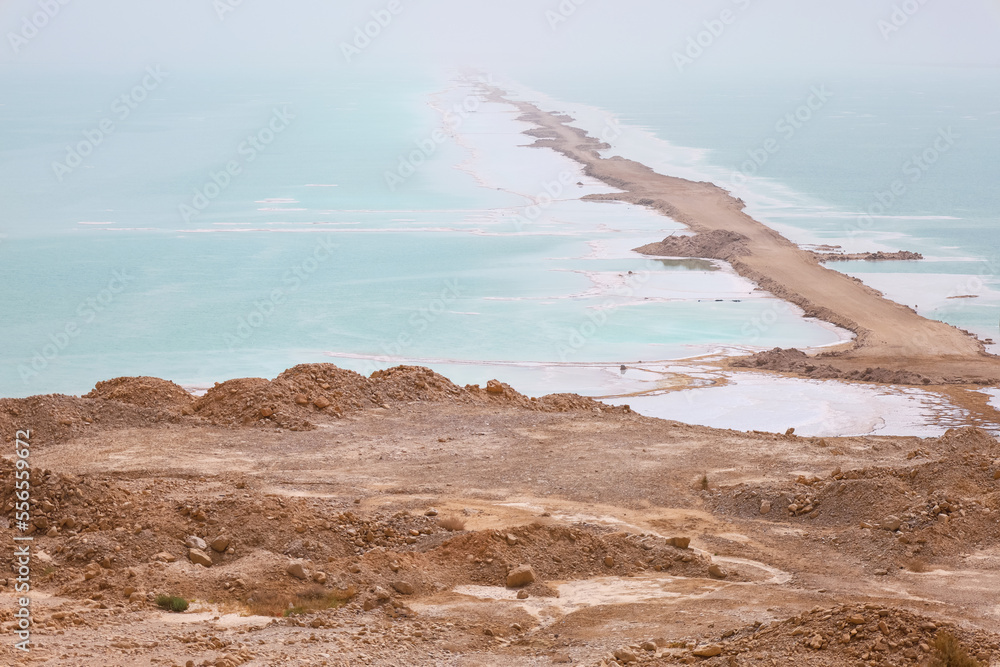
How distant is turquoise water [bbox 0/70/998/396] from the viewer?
30.1m

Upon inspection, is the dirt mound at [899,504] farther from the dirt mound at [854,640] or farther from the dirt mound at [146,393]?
the dirt mound at [146,393]

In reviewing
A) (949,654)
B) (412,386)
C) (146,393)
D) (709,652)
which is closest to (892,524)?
(949,654)

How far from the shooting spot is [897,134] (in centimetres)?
8669

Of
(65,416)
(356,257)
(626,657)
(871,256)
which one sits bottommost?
(626,657)

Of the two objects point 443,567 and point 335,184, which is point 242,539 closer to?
point 443,567

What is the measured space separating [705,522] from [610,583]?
2.74 meters

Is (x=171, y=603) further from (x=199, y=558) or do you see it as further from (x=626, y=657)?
(x=626, y=657)

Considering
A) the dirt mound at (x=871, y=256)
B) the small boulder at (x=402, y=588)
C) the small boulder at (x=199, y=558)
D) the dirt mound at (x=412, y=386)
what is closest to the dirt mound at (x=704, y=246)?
the dirt mound at (x=871, y=256)

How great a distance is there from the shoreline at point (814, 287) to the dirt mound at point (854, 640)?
63.0ft

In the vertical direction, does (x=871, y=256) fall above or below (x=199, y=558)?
above

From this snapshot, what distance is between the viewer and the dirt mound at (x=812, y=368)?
26.1 metres

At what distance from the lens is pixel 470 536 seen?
11531mm

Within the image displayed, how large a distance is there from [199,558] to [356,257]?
3097 cm

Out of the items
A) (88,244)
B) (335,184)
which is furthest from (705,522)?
(335,184)
